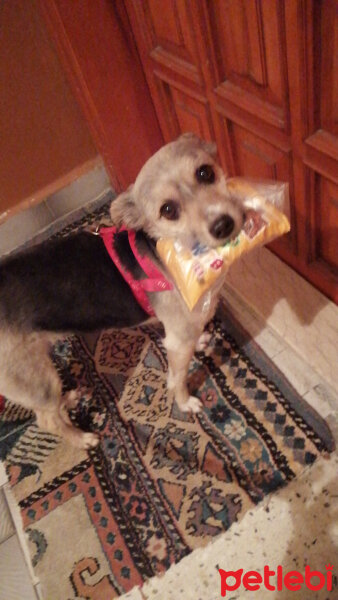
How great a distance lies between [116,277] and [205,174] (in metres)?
0.55

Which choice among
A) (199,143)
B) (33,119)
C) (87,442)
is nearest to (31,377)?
(87,442)

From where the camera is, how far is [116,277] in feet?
5.76

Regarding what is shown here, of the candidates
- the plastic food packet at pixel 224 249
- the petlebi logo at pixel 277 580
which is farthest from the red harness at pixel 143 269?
the petlebi logo at pixel 277 580

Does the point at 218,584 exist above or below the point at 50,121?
below

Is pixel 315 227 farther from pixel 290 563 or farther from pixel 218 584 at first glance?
pixel 218 584

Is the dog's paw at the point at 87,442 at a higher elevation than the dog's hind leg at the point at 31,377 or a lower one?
lower

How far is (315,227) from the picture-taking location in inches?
76.4

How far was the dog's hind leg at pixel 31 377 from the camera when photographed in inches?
67.7

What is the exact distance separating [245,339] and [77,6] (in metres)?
1.88

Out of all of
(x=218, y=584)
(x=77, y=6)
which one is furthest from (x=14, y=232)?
(x=218, y=584)

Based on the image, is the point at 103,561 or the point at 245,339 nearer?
the point at 103,561

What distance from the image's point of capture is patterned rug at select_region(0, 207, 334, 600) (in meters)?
1.79

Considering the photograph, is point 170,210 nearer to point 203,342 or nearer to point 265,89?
point 265,89

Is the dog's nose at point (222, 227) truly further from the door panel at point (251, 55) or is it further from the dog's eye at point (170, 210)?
the door panel at point (251, 55)
